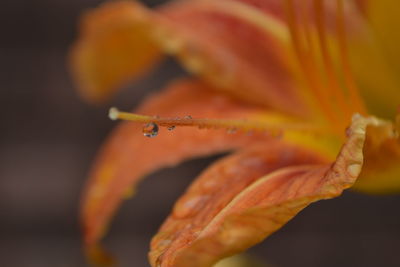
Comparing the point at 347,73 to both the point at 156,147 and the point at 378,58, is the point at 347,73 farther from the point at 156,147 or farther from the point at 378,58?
the point at 156,147

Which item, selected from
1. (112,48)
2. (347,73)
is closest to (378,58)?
(347,73)

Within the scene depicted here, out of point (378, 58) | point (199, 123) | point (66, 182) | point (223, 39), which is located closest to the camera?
point (199, 123)

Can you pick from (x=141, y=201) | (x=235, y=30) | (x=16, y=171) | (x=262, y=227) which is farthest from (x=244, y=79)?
(x=16, y=171)

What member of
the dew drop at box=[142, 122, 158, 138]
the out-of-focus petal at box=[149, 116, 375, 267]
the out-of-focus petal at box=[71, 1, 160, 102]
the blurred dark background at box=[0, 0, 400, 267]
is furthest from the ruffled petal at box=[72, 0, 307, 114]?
the blurred dark background at box=[0, 0, 400, 267]

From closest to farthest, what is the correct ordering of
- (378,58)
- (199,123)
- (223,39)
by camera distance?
(199,123), (378,58), (223,39)

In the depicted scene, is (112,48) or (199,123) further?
(112,48)

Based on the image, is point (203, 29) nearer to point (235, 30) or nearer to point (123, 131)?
A: point (235, 30)
